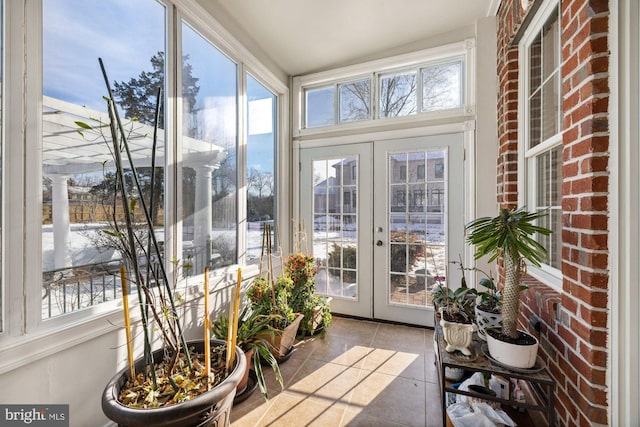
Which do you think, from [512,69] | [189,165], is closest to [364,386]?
[189,165]

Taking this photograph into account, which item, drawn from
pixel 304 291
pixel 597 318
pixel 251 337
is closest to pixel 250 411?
pixel 251 337

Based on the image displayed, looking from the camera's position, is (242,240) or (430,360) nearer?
(430,360)

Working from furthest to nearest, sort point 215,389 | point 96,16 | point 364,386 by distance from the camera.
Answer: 1. point 364,386
2. point 96,16
3. point 215,389

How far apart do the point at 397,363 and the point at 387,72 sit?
2925 millimetres

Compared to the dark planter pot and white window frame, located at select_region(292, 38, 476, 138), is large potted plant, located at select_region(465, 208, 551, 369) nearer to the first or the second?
the dark planter pot

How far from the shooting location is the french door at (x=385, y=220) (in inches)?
113

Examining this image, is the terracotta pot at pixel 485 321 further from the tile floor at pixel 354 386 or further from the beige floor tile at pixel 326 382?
the beige floor tile at pixel 326 382

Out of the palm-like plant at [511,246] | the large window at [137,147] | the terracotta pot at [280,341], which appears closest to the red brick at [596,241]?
the palm-like plant at [511,246]

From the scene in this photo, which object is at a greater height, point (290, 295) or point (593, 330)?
point (593, 330)

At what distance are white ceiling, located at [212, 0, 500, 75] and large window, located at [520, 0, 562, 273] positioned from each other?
851 millimetres

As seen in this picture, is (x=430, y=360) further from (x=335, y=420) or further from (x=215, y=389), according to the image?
(x=215, y=389)

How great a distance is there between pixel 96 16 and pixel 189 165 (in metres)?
0.96

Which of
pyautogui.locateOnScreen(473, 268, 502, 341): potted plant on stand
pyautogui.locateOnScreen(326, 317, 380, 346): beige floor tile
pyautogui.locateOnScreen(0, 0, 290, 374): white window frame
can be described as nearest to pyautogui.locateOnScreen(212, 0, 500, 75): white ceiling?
pyautogui.locateOnScreen(0, 0, 290, 374): white window frame

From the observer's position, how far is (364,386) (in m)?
2.02
